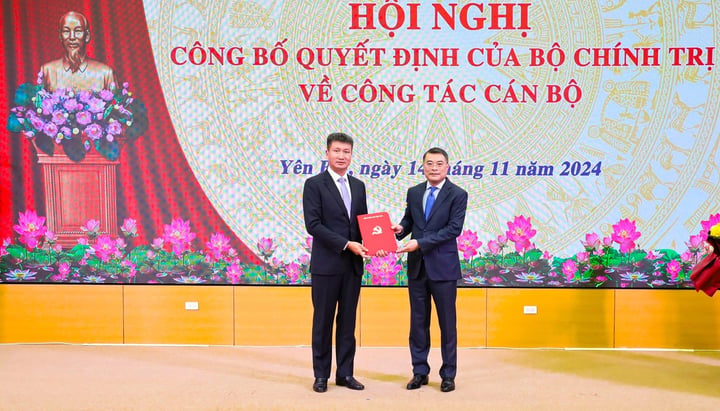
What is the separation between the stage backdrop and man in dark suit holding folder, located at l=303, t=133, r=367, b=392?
1.04m

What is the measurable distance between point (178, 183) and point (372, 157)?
1533 millimetres

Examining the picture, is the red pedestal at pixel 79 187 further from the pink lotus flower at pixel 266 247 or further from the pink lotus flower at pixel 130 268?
the pink lotus flower at pixel 266 247

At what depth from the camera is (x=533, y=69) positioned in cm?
466

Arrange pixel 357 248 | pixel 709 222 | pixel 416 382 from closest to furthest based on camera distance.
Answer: pixel 357 248
pixel 416 382
pixel 709 222

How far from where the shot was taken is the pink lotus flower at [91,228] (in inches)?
189

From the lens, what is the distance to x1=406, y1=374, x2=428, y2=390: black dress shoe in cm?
371

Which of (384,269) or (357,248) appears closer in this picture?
(357,248)

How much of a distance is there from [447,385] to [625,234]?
2.00 m

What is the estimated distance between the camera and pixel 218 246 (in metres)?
4.82

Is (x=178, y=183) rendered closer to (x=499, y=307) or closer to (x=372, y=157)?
(x=372, y=157)

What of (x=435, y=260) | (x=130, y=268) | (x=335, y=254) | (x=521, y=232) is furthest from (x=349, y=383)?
(x=130, y=268)

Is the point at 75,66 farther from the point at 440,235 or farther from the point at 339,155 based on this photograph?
the point at 440,235

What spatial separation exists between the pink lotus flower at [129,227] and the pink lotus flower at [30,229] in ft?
2.05

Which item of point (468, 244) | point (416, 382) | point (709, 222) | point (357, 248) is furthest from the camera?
point (468, 244)
